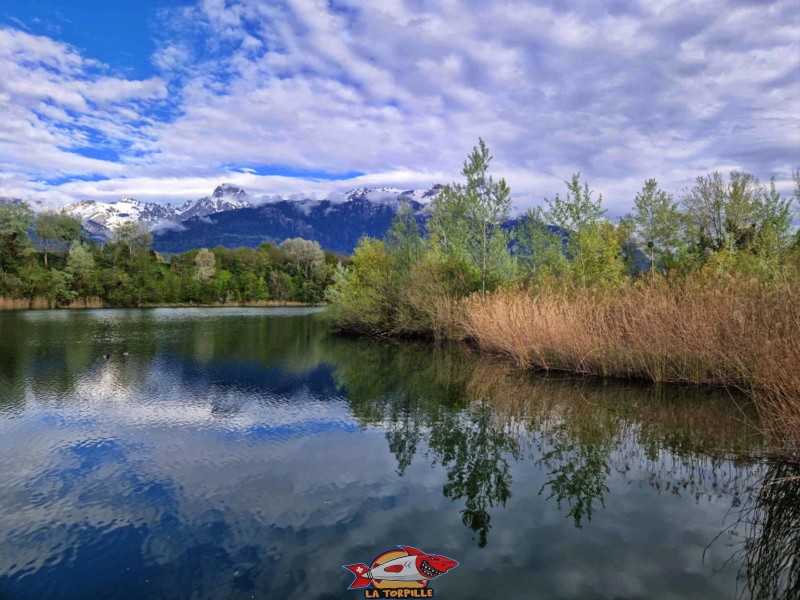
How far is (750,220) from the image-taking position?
2997cm

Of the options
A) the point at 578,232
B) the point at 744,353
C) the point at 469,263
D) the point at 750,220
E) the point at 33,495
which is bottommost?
the point at 33,495

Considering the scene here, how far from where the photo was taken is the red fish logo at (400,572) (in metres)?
3.78

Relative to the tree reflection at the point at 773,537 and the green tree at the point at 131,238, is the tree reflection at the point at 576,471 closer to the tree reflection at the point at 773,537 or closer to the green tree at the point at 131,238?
the tree reflection at the point at 773,537

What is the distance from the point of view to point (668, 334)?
36.9ft

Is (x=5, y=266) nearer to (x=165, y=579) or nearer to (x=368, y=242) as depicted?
(x=368, y=242)

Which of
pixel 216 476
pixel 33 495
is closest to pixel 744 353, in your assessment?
pixel 216 476

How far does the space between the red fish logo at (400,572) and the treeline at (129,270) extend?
51134 mm

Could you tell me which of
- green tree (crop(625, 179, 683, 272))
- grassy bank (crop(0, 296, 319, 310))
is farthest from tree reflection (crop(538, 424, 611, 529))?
grassy bank (crop(0, 296, 319, 310))

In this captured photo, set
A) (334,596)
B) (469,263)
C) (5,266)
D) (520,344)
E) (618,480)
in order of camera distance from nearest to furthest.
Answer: (334,596)
(618,480)
(520,344)
(469,263)
(5,266)

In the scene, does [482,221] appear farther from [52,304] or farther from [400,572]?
[52,304]

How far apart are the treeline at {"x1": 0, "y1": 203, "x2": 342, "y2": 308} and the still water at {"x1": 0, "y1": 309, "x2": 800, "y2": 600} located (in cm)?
4561

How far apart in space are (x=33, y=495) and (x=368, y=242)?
23547 mm

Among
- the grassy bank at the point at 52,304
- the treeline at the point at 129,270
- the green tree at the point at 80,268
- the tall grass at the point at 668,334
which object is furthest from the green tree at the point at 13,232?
the tall grass at the point at 668,334

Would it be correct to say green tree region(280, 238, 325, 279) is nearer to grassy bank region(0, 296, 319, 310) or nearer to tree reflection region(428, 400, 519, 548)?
grassy bank region(0, 296, 319, 310)
